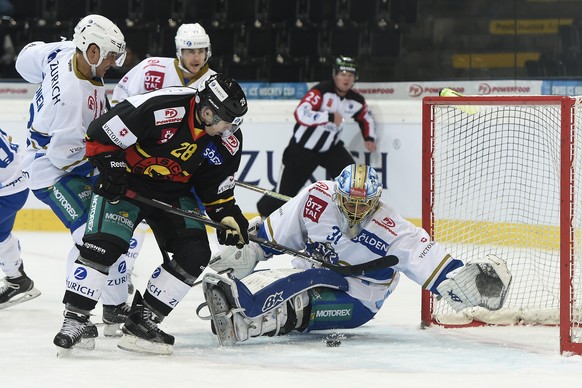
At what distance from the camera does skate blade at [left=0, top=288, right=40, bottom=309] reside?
5.21 m

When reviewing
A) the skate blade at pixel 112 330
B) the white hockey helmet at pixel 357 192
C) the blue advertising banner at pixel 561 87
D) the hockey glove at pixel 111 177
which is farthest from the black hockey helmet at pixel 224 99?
the blue advertising banner at pixel 561 87

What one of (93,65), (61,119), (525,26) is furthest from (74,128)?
(525,26)

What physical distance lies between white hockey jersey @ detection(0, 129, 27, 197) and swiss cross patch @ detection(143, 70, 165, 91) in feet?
2.15

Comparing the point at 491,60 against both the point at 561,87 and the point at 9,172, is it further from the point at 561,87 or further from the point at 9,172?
the point at 9,172

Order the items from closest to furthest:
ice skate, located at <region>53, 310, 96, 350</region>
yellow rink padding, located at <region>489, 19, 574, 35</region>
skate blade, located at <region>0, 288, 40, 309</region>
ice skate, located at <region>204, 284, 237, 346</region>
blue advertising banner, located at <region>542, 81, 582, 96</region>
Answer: ice skate, located at <region>53, 310, 96, 350</region> → ice skate, located at <region>204, 284, 237, 346</region> → skate blade, located at <region>0, 288, 40, 309</region> → blue advertising banner, located at <region>542, 81, 582, 96</region> → yellow rink padding, located at <region>489, 19, 574, 35</region>

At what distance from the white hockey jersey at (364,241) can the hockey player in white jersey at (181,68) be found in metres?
1.17

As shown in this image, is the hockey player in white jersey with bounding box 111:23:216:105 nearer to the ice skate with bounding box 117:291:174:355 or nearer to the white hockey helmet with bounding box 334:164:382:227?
the white hockey helmet with bounding box 334:164:382:227

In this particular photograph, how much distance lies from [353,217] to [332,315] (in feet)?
1.25

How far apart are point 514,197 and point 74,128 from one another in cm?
256

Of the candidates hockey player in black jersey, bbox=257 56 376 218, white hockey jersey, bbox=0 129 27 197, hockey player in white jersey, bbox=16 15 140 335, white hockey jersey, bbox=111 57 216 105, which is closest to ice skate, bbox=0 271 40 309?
white hockey jersey, bbox=0 129 27 197

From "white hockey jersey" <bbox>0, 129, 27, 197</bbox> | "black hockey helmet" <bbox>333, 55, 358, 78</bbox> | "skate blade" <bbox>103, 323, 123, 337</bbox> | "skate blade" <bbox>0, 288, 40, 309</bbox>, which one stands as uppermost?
"black hockey helmet" <bbox>333, 55, 358, 78</bbox>

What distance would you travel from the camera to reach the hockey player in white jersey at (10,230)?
5.23 metres

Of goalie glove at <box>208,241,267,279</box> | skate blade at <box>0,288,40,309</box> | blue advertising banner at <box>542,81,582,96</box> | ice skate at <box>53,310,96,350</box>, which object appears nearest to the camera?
ice skate at <box>53,310,96,350</box>

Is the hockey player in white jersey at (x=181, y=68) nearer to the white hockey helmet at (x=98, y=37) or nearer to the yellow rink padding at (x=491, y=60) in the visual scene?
the white hockey helmet at (x=98, y=37)
